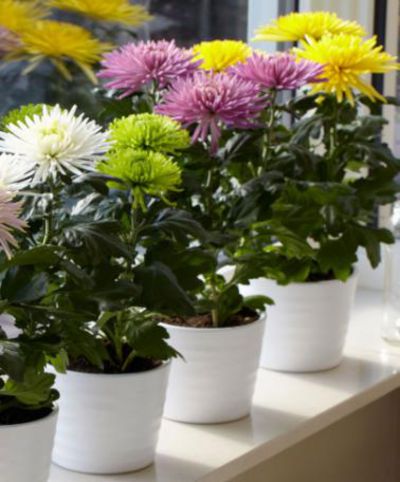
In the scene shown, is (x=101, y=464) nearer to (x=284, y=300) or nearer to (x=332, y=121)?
(x=284, y=300)

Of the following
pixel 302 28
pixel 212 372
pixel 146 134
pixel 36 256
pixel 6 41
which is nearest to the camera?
pixel 6 41

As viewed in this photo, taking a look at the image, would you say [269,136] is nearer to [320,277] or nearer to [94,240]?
[320,277]

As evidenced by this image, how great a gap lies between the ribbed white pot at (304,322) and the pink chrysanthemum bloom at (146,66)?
36 centimetres

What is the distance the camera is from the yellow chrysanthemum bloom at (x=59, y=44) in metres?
0.49

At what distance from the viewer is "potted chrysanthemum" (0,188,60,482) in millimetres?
705

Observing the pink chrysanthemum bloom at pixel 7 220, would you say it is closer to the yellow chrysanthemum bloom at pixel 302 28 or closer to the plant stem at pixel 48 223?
the plant stem at pixel 48 223

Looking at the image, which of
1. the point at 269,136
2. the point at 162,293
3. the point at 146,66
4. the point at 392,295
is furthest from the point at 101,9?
the point at 392,295

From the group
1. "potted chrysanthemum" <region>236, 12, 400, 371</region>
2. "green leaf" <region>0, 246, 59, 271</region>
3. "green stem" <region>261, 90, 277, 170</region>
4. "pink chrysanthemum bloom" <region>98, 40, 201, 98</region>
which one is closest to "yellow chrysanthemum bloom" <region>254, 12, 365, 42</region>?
"potted chrysanthemum" <region>236, 12, 400, 371</region>

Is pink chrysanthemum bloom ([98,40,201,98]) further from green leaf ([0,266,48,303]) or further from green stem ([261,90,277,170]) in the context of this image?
green leaf ([0,266,48,303])

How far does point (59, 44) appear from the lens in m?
0.50

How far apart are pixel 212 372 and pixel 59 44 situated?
61 centimetres

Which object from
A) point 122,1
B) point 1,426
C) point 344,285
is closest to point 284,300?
point 344,285

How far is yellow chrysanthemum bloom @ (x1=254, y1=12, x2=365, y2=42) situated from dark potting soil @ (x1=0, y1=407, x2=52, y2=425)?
0.58 metres

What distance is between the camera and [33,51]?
486 mm
